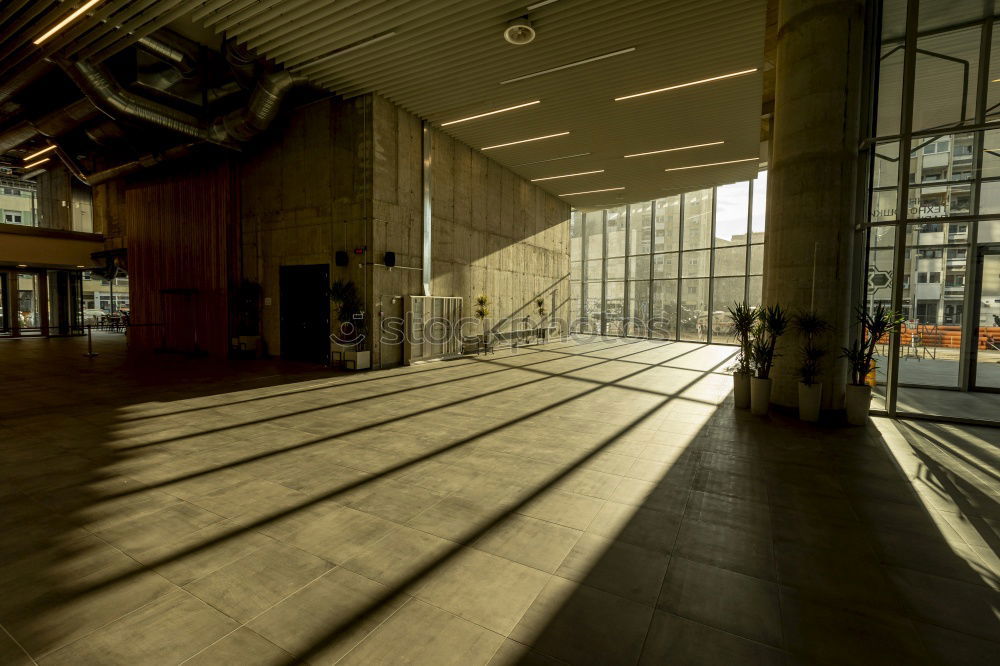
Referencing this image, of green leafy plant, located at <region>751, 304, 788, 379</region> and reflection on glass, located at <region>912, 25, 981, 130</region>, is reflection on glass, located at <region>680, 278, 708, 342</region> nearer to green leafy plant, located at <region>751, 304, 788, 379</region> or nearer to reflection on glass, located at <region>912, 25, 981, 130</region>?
reflection on glass, located at <region>912, 25, 981, 130</region>

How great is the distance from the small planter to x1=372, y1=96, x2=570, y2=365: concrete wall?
6.7 inches

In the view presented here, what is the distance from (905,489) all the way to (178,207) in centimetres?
1492

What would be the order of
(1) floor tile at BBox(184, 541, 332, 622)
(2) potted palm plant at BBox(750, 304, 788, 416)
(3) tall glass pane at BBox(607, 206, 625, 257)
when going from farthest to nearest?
(3) tall glass pane at BBox(607, 206, 625, 257)
(2) potted palm plant at BBox(750, 304, 788, 416)
(1) floor tile at BBox(184, 541, 332, 622)

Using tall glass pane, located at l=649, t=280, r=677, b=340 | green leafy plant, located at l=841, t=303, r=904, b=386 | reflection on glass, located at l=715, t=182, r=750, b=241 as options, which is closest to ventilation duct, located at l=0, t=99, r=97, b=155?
green leafy plant, located at l=841, t=303, r=904, b=386

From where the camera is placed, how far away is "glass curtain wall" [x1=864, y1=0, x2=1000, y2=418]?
17.5 feet

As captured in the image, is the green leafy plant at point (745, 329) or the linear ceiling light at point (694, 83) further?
the linear ceiling light at point (694, 83)

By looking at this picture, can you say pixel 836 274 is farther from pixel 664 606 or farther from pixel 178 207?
pixel 178 207

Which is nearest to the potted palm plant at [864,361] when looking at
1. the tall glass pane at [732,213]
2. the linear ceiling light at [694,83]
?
the linear ceiling light at [694,83]

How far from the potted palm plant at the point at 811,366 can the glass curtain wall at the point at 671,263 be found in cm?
882

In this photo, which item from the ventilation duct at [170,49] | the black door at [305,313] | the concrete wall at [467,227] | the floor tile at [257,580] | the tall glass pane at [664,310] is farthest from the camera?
the tall glass pane at [664,310]

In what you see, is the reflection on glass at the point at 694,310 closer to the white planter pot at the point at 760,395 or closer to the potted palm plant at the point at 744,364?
the potted palm plant at the point at 744,364

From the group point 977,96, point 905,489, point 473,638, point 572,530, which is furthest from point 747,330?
point 473,638

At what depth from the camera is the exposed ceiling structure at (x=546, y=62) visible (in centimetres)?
618

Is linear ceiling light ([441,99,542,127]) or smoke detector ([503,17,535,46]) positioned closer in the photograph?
smoke detector ([503,17,535,46])
